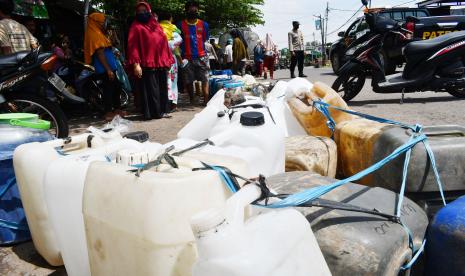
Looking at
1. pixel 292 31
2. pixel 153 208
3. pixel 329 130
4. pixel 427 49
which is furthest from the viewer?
pixel 292 31

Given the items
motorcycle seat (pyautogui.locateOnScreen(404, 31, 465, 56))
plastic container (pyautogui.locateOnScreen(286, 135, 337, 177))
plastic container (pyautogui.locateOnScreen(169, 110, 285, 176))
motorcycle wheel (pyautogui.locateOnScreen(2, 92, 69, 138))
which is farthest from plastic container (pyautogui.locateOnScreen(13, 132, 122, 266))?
motorcycle seat (pyautogui.locateOnScreen(404, 31, 465, 56))

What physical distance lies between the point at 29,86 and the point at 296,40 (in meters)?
8.38

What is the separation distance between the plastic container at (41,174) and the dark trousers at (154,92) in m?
3.55

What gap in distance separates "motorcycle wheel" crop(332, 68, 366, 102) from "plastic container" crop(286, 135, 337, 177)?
154 inches

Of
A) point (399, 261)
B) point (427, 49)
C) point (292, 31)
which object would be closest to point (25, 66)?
point (399, 261)

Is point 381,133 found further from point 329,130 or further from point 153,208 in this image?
point 153,208

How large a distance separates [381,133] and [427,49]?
4495mm

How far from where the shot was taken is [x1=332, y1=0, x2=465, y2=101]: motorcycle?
5535 mm

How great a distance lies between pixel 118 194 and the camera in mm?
1215

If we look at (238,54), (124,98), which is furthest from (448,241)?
(238,54)

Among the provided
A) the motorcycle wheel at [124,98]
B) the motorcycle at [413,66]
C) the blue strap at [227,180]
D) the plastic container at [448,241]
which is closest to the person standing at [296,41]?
the motorcycle at [413,66]

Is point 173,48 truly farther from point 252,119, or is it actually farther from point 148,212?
point 148,212

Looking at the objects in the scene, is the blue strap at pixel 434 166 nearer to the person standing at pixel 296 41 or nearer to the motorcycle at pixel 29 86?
the motorcycle at pixel 29 86

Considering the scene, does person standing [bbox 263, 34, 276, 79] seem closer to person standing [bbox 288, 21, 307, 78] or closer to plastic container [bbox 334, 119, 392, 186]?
person standing [bbox 288, 21, 307, 78]
